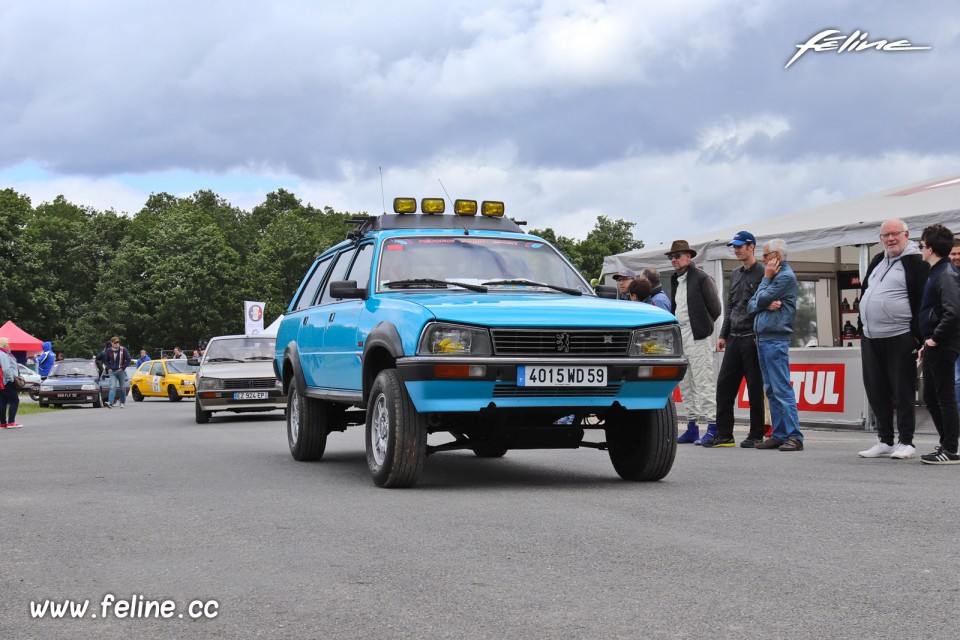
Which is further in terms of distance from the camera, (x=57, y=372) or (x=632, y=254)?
(x=57, y=372)

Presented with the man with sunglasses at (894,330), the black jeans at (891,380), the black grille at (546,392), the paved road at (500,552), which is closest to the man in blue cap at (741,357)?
the black jeans at (891,380)

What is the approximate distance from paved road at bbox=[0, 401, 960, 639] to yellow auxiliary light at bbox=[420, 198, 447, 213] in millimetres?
2223

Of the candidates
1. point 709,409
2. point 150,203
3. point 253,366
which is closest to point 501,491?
point 709,409

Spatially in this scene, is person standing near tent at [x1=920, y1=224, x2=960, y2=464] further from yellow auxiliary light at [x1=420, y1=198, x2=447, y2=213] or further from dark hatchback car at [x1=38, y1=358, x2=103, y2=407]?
dark hatchback car at [x1=38, y1=358, x2=103, y2=407]

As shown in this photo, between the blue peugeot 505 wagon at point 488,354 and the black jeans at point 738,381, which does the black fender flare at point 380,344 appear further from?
the black jeans at point 738,381

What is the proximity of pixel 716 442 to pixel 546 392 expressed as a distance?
15.3ft

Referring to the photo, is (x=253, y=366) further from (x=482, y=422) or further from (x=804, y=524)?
(x=804, y=524)

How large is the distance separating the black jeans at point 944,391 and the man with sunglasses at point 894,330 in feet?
0.66

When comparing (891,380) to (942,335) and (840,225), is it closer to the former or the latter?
(942,335)

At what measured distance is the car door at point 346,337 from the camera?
8.68 metres

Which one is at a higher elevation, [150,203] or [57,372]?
[150,203]

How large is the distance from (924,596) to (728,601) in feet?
2.45

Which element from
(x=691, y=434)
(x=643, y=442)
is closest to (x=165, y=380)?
(x=691, y=434)

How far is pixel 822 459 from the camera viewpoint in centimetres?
988
